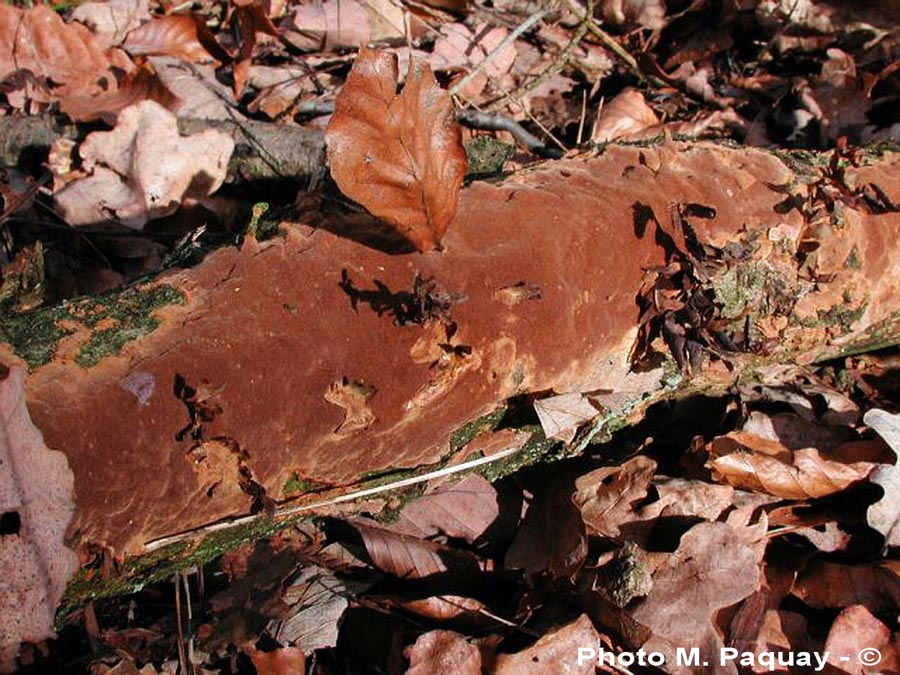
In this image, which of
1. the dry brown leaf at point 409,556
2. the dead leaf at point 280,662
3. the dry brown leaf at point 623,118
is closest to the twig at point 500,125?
the dry brown leaf at point 623,118

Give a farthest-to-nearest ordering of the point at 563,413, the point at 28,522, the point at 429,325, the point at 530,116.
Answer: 1. the point at 530,116
2. the point at 563,413
3. the point at 429,325
4. the point at 28,522

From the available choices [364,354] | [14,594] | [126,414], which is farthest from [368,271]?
[14,594]

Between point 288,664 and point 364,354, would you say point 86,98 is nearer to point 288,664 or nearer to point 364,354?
point 364,354

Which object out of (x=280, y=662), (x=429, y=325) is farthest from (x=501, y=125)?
(x=280, y=662)

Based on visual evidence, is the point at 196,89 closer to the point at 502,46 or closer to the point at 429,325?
the point at 502,46

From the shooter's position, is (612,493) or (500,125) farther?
(500,125)

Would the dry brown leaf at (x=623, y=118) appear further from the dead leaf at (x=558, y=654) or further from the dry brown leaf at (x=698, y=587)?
the dead leaf at (x=558, y=654)

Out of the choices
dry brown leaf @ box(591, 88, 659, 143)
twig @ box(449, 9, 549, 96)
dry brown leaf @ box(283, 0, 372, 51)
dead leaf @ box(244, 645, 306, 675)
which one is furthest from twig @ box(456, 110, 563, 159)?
dead leaf @ box(244, 645, 306, 675)
